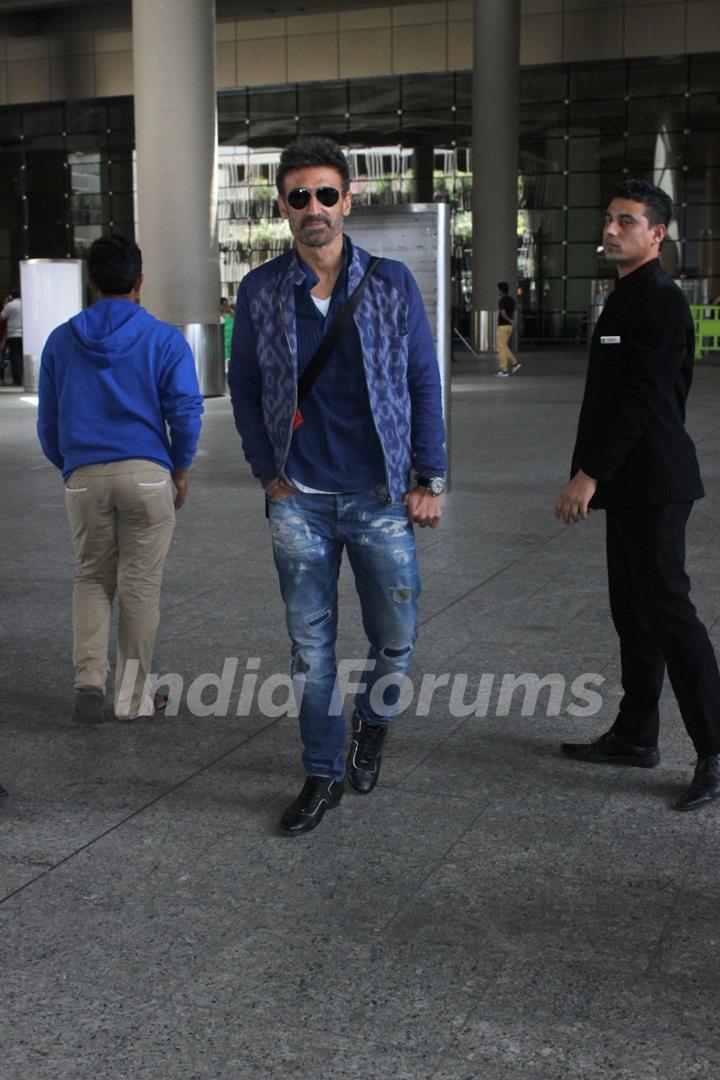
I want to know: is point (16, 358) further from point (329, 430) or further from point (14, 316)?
point (329, 430)

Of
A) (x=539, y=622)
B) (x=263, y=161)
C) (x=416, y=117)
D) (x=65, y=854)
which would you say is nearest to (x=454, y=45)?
(x=416, y=117)

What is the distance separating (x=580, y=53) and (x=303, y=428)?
4008 cm

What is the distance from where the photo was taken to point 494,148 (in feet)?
122

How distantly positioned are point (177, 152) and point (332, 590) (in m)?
18.7

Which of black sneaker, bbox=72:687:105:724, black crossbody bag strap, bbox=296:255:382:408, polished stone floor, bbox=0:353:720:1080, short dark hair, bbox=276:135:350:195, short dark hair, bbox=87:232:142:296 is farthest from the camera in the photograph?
black sneaker, bbox=72:687:105:724

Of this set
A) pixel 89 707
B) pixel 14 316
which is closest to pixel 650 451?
pixel 89 707

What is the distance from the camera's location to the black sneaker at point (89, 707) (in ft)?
18.3

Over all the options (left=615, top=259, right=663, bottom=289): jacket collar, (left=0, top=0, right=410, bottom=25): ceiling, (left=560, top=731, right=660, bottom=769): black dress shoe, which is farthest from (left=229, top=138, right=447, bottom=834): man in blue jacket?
(left=0, top=0, right=410, bottom=25): ceiling

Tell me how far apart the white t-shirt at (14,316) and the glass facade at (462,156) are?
61.7ft

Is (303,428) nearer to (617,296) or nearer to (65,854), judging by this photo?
(617,296)

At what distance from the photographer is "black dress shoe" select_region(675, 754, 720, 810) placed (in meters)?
4.54

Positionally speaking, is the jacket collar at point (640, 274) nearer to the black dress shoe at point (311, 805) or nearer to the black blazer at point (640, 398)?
the black blazer at point (640, 398)

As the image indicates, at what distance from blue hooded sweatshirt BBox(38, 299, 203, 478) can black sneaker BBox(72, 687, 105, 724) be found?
907mm

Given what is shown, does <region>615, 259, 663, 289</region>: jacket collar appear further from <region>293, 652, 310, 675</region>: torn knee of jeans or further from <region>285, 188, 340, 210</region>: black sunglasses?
<region>293, 652, 310, 675</region>: torn knee of jeans
